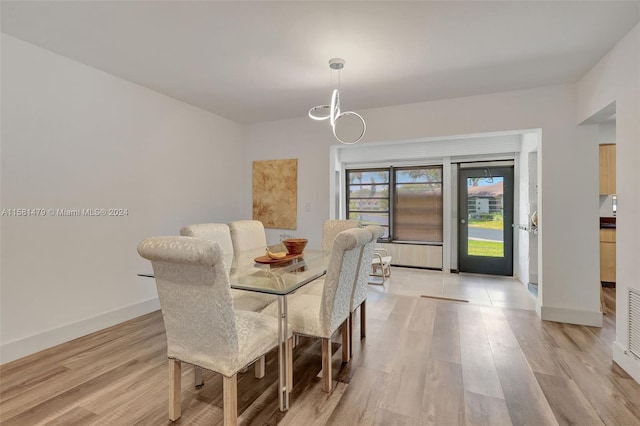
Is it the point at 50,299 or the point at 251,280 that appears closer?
the point at 251,280

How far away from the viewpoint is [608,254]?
14.3ft

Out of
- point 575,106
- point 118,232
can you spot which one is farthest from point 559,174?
point 118,232

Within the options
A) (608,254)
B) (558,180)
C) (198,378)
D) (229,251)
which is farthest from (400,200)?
(198,378)

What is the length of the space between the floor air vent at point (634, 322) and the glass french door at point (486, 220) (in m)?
3.28

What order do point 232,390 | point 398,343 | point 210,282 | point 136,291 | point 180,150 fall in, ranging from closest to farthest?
point 210,282 < point 232,390 < point 398,343 < point 136,291 < point 180,150

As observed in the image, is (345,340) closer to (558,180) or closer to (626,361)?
(626,361)

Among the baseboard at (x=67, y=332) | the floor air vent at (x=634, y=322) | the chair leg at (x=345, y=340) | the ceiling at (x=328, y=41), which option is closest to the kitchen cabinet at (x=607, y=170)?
the ceiling at (x=328, y=41)

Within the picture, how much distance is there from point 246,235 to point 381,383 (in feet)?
6.27

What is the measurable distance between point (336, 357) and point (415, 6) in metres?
2.53

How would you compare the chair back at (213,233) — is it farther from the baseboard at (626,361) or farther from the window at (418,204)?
the window at (418,204)

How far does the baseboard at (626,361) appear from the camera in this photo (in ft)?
6.86

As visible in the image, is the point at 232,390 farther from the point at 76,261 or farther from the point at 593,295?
the point at 593,295

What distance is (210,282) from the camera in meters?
1.40

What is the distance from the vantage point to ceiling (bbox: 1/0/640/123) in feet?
6.31
